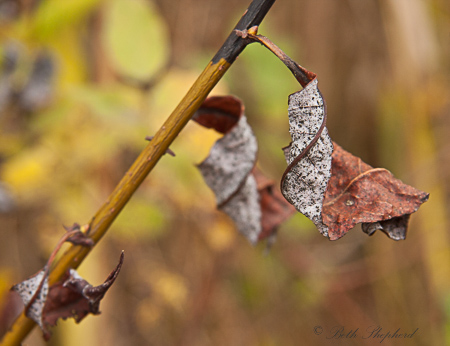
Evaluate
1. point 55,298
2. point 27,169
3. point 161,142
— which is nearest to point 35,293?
point 55,298

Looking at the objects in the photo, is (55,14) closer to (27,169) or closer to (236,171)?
(27,169)

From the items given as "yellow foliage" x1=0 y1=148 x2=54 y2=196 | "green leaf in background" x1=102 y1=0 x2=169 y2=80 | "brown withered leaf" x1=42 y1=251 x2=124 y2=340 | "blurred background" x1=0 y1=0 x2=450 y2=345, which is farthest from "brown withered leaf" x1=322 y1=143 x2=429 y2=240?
"yellow foliage" x1=0 y1=148 x2=54 y2=196

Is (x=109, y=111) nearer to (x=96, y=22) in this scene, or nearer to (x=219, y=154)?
(x=219, y=154)

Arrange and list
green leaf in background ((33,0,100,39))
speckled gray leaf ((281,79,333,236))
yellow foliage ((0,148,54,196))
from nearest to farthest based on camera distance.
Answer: speckled gray leaf ((281,79,333,236)) → green leaf in background ((33,0,100,39)) → yellow foliage ((0,148,54,196))

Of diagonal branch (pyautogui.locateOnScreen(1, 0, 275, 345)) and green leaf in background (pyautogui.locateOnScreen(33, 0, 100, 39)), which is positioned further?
green leaf in background (pyautogui.locateOnScreen(33, 0, 100, 39))

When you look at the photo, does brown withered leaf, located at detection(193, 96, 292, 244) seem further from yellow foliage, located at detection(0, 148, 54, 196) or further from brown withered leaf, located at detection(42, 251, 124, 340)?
yellow foliage, located at detection(0, 148, 54, 196)

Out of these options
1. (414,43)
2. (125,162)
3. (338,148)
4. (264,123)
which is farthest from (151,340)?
(338,148)
